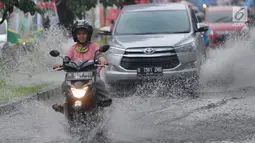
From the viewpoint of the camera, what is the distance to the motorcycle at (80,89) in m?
8.52

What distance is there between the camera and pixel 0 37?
22.7 m

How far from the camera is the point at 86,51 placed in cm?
938

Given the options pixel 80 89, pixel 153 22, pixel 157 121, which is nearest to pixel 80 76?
pixel 80 89

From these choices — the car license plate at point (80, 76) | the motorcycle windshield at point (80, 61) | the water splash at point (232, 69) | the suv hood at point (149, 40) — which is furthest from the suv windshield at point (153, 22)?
the car license plate at point (80, 76)

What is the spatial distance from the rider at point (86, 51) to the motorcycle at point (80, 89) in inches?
8.2

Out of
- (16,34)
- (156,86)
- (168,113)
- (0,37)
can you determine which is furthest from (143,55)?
(16,34)

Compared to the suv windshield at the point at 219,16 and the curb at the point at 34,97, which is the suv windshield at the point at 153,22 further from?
the suv windshield at the point at 219,16

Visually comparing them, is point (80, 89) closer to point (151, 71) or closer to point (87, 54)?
point (87, 54)

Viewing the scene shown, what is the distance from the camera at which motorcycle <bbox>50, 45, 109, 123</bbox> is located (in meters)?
8.52

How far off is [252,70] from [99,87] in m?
8.10

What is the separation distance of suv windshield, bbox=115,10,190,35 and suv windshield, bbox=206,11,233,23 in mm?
13947

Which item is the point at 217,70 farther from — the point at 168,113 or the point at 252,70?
the point at 168,113

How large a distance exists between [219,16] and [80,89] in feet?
76.6

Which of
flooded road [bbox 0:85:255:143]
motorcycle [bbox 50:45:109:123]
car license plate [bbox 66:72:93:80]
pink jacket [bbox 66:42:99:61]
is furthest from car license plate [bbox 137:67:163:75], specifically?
car license plate [bbox 66:72:93:80]
